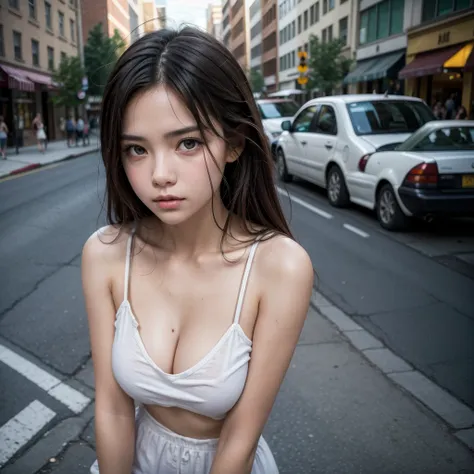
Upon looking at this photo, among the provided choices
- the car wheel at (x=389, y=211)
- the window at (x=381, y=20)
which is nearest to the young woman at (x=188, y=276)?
the car wheel at (x=389, y=211)

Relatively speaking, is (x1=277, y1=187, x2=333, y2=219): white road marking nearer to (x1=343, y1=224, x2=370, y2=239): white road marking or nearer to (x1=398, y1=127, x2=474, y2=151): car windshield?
(x1=343, y1=224, x2=370, y2=239): white road marking

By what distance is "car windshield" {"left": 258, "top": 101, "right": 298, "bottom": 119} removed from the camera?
1577 centimetres

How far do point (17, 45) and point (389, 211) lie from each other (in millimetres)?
26520

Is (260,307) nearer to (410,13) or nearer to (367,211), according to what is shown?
(367,211)

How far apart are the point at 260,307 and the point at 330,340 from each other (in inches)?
117

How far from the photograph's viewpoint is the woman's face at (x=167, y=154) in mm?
1204

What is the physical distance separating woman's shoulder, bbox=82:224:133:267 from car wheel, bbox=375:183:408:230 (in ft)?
21.3

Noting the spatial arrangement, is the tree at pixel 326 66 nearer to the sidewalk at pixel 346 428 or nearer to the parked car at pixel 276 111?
the parked car at pixel 276 111

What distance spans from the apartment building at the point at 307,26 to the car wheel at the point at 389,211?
941 inches

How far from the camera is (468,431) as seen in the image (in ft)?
9.53

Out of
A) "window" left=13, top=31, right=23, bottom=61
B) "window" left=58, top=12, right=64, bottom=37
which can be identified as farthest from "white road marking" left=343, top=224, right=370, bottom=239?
"window" left=58, top=12, right=64, bottom=37

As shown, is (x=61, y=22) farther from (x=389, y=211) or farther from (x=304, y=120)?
(x=389, y=211)

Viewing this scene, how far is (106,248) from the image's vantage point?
4.66ft

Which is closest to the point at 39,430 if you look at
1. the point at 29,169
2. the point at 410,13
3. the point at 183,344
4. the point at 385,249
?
the point at 183,344
